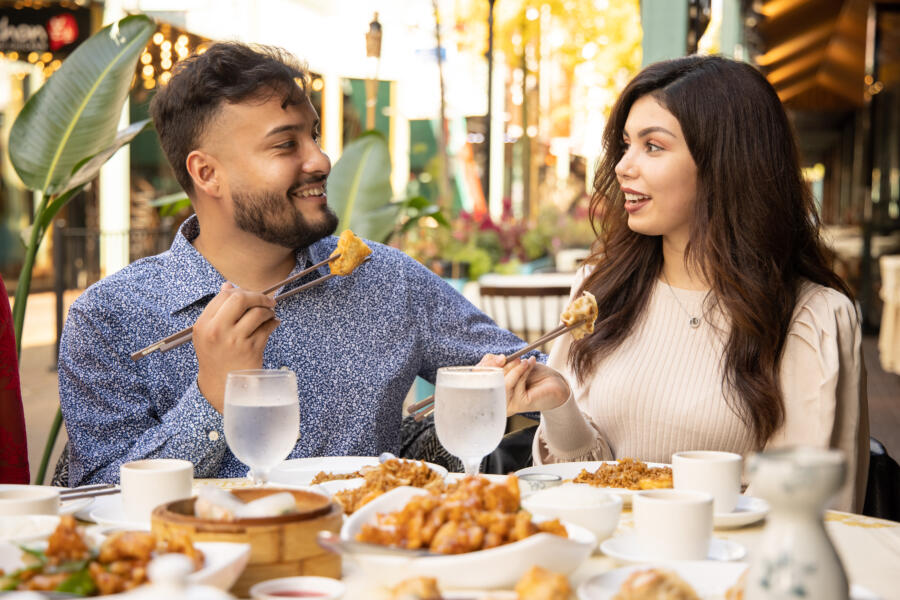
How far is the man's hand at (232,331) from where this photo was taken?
2.17m

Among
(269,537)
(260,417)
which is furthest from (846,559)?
(260,417)

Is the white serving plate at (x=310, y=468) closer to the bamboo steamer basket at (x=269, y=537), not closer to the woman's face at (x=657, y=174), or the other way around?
the bamboo steamer basket at (x=269, y=537)

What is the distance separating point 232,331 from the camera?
217 cm

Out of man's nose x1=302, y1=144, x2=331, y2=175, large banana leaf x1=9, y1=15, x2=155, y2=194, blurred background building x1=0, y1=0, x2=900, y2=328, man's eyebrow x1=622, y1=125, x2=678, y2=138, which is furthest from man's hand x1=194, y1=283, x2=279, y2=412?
blurred background building x1=0, y1=0, x2=900, y2=328

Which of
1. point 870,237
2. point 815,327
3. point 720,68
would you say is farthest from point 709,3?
point 870,237

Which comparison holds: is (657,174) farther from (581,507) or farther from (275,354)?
(581,507)

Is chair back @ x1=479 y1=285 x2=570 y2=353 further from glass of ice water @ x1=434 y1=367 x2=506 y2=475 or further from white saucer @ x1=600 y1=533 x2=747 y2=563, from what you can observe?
white saucer @ x1=600 y1=533 x2=747 y2=563

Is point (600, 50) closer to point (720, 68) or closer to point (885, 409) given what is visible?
point (885, 409)

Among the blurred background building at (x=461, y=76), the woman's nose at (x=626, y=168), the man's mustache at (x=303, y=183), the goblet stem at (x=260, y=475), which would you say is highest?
the blurred background building at (x=461, y=76)

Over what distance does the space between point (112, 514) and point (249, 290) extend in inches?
42.8

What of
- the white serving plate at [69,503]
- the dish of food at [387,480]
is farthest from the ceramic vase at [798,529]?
the white serving plate at [69,503]

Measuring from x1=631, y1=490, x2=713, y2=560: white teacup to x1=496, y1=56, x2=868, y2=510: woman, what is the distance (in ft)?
3.55

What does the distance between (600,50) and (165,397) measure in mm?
16038

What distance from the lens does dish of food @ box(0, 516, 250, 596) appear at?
47.5 inches
